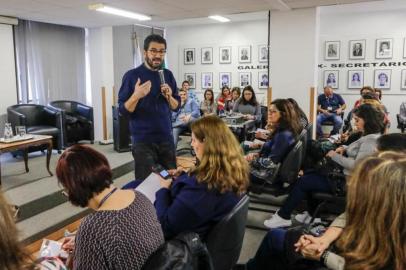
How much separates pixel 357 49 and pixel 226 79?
3.26 meters

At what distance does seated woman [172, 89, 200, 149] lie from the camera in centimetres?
653

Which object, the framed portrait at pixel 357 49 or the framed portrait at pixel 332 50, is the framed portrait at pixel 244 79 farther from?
the framed portrait at pixel 357 49

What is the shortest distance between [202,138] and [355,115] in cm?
179

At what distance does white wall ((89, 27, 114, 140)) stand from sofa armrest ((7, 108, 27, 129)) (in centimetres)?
188

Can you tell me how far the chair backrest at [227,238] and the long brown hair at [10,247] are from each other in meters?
0.89

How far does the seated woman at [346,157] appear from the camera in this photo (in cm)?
303

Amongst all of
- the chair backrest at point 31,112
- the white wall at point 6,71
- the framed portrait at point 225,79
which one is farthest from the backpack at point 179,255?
the framed portrait at point 225,79

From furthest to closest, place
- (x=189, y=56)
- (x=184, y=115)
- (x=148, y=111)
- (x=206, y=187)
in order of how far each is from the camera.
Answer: (x=189, y=56), (x=184, y=115), (x=148, y=111), (x=206, y=187)

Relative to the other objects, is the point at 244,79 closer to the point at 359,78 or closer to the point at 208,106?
the point at 208,106

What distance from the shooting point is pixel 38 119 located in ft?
23.1

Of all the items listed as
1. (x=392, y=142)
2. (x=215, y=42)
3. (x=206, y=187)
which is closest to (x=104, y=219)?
(x=206, y=187)

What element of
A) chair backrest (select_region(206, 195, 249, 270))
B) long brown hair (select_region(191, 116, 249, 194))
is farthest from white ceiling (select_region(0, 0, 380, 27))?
chair backrest (select_region(206, 195, 249, 270))

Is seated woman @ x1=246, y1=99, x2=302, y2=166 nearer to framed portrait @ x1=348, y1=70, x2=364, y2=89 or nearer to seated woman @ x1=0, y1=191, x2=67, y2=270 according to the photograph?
seated woman @ x1=0, y1=191, x2=67, y2=270

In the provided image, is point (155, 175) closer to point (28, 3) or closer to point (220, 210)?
point (220, 210)
